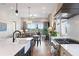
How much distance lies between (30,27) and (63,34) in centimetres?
104

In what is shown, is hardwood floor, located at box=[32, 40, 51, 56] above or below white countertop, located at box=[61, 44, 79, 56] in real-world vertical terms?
below

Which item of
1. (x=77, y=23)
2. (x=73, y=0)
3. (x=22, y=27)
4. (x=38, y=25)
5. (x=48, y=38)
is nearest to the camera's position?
(x=73, y=0)

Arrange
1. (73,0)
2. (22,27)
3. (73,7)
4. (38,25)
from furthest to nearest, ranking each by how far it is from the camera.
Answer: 1. (22,27)
2. (38,25)
3. (73,7)
4. (73,0)

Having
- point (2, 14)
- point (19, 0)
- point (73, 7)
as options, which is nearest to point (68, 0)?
point (19, 0)

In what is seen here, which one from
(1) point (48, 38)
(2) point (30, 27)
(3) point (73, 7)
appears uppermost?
(3) point (73, 7)

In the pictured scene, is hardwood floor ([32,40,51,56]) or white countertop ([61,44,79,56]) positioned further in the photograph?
hardwood floor ([32,40,51,56])

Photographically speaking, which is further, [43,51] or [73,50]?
[43,51]

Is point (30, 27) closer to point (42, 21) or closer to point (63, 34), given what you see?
point (42, 21)

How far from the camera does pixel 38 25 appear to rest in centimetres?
307

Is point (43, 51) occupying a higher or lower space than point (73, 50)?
lower

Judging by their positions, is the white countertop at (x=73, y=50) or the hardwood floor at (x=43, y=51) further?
the hardwood floor at (x=43, y=51)

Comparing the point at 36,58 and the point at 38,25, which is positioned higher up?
the point at 38,25

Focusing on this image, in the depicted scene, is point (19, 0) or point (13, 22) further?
point (13, 22)

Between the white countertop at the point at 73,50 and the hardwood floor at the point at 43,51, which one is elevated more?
the white countertop at the point at 73,50
